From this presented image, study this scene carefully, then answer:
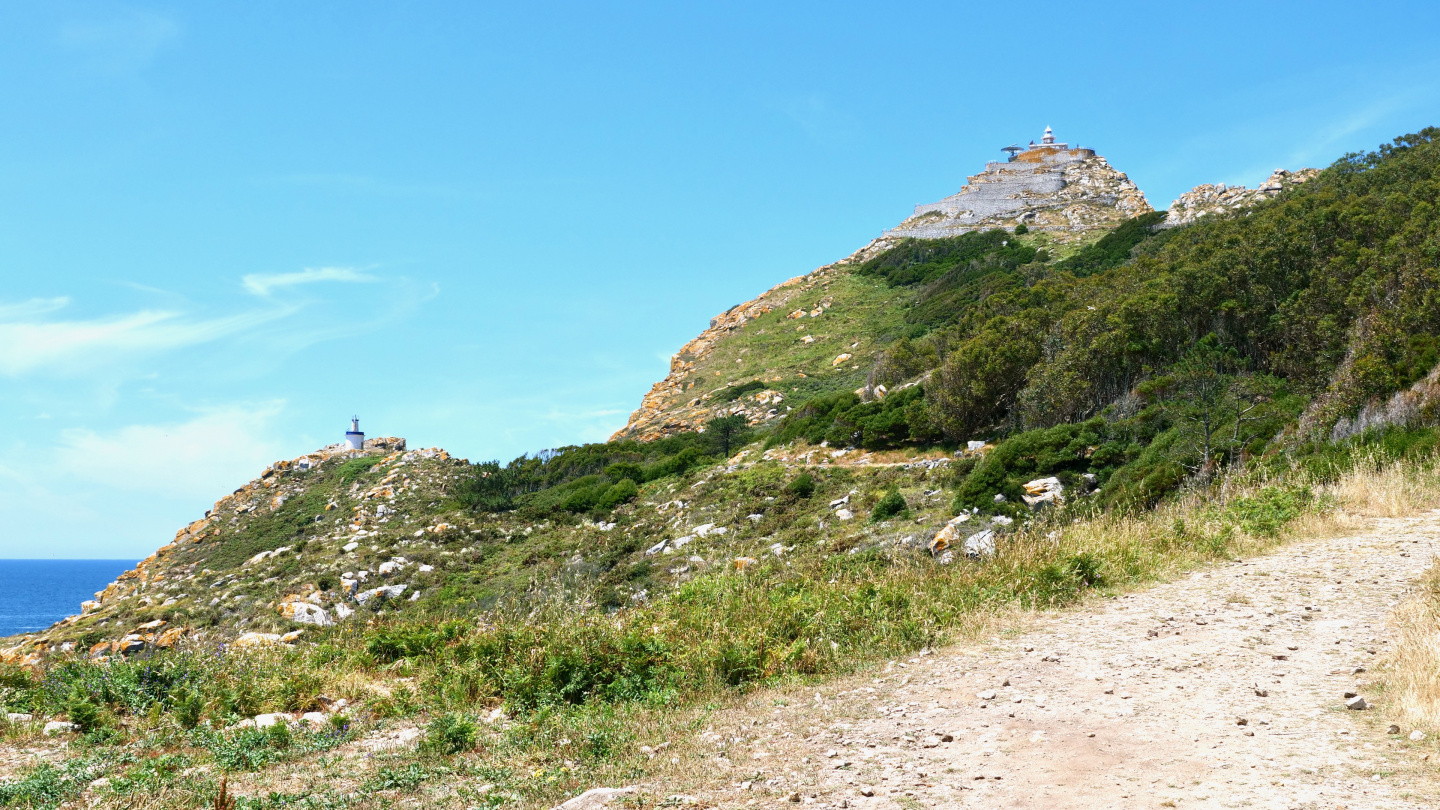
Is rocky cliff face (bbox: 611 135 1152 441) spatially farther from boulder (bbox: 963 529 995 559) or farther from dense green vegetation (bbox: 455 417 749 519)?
boulder (bbox: 963 529 995 559)

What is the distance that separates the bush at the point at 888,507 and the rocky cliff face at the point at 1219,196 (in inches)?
1349

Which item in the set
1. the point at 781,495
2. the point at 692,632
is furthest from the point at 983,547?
the point at 781,495

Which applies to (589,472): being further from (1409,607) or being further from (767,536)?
(1409,607)

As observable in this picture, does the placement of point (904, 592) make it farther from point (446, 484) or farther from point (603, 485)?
point (446, 484)

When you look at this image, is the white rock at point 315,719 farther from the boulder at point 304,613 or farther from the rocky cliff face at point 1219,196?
the rocky cliff face at point 1219,196

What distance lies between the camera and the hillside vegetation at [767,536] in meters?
5.16

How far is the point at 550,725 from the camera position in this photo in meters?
5.01

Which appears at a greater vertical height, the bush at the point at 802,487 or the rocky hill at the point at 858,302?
the rocky hill at the point at 858,302

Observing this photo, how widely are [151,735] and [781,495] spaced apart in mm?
15505

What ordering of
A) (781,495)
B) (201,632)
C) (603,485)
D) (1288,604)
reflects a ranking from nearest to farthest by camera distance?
1. (1288,604)
2. (201,632)
3. (781,495)
4. (603,485)

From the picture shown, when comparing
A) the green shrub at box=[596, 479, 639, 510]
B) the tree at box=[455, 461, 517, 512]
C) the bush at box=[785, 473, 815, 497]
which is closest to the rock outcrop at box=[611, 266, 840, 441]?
the tree at box=[455, 461, 517, 512]

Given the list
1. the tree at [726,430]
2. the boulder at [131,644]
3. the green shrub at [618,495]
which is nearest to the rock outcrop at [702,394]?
the tree at [726,430]

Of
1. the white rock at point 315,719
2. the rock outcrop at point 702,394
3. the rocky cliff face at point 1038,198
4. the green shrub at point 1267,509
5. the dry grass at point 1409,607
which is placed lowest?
the dry grass at point 1409,607

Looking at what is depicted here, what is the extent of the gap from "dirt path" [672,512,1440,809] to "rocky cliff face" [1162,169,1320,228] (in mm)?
42360
